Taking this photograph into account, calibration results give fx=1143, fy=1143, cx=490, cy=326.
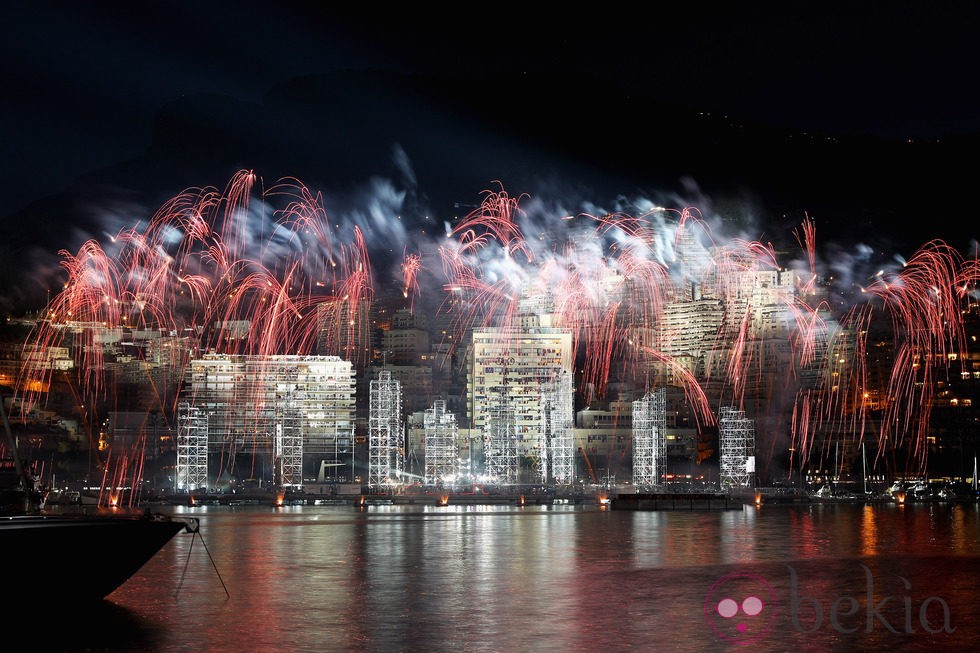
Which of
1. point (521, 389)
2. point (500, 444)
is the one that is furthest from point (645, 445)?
point (521, 389)

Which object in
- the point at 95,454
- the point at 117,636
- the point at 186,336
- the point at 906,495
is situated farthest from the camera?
the point at 186,336

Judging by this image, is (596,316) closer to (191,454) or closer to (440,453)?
(440,453)

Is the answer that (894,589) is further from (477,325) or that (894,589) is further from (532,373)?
(477,325)

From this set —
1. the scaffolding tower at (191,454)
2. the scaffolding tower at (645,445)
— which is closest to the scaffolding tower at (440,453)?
the scaffolding tower at (645,445)

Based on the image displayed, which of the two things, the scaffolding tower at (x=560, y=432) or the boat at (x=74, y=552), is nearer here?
the boat at (x=74, y=552)

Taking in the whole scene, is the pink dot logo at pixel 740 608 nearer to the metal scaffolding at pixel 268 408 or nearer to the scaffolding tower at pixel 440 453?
the scaffolding tower at pixel 440 453

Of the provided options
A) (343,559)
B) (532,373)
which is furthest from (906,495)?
(343,559)
